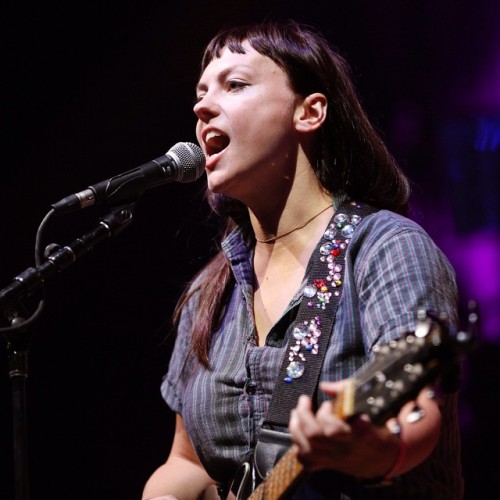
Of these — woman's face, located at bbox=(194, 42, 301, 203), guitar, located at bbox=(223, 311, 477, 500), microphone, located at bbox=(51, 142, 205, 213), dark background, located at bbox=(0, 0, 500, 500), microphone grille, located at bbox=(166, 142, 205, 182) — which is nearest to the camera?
guitar, located at bbox=(223, 311, 477, 500)

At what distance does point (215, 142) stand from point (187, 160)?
11.9 inches

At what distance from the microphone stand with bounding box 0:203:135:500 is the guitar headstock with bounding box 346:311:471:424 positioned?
0.94 m

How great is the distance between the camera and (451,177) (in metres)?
3.65

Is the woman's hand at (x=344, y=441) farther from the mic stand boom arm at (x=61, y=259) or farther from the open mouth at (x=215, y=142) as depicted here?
the open mouth at (x=215, y=142)

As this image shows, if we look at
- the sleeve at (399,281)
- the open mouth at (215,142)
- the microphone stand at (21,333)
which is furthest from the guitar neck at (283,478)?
the open mouth at (215,142)

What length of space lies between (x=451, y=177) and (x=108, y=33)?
1.91 metres

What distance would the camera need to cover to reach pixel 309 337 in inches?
86.5

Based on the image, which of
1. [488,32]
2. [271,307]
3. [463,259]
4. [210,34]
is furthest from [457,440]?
[210,34]

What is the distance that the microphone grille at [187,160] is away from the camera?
231cm

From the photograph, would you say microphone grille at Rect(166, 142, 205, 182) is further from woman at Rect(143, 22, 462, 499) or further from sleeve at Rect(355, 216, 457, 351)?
sleeve at Rect(355, 216, 457, 351)

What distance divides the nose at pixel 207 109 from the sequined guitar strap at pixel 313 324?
0.58 metres

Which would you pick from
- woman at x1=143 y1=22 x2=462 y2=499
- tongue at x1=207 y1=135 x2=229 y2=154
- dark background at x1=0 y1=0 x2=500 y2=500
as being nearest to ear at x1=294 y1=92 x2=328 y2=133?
woman at x1=143 y1=22 x2=462 y2=499

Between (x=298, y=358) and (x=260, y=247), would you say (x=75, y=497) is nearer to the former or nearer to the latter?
(x=260, y=247)

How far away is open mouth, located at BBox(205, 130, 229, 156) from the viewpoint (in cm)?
258
